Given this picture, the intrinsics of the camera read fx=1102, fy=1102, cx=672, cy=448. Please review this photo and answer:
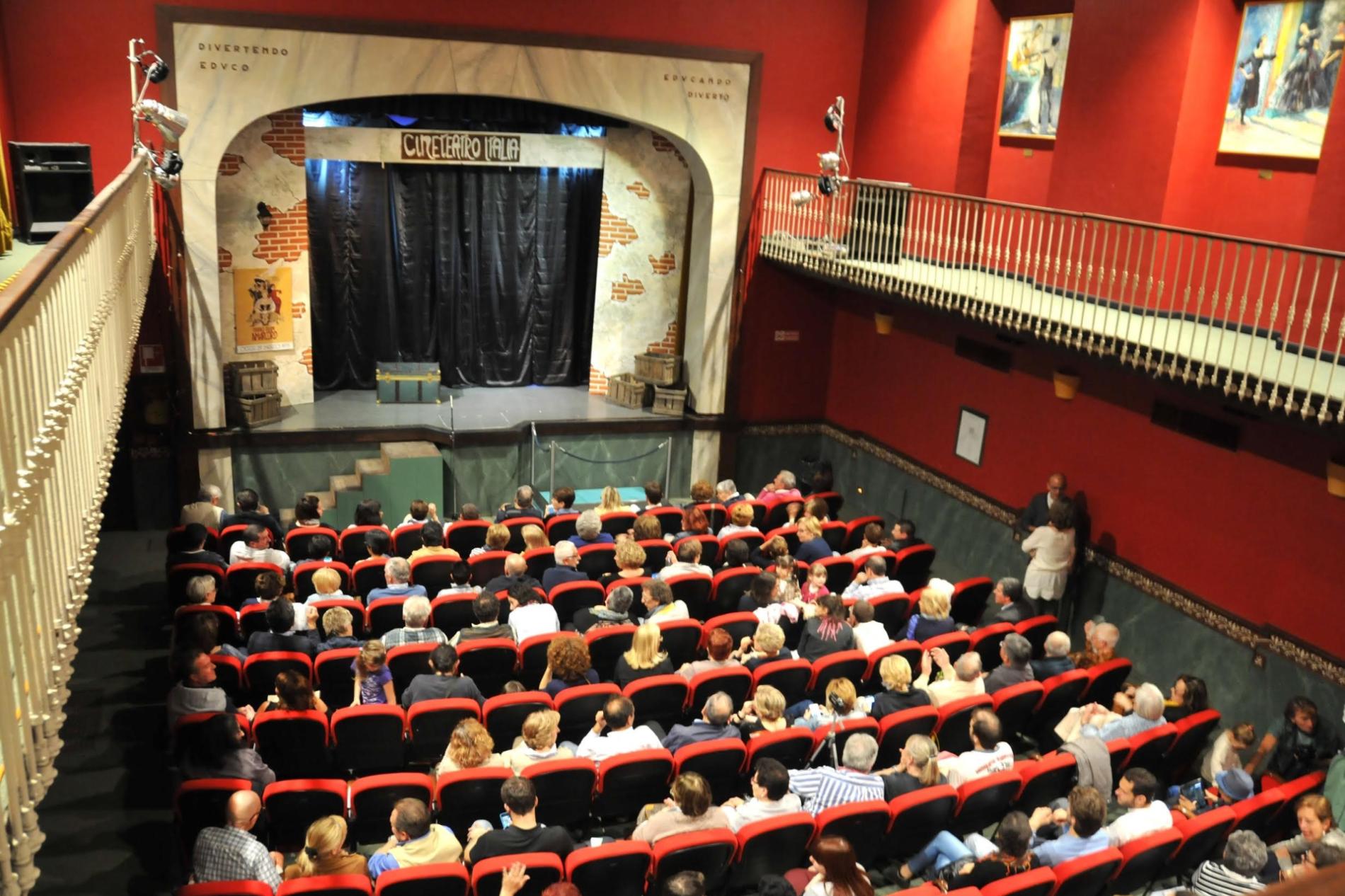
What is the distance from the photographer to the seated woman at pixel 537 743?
19.7 feet

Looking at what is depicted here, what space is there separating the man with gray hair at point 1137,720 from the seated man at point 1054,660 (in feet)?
2.07

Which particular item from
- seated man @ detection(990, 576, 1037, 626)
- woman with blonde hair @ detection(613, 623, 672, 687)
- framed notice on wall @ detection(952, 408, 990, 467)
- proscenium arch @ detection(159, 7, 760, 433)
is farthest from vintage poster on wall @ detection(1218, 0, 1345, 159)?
woman with blonde hair @ detection(613, 623, 672, 687)

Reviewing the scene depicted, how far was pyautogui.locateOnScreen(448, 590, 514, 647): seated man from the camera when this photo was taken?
7.46 meters

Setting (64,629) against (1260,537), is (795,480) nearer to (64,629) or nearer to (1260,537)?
(1260,537)

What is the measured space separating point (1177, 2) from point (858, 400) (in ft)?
19.0

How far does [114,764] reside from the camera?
7211 millimetres

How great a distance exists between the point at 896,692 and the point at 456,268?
9.31m

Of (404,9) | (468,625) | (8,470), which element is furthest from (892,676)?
(404,9)

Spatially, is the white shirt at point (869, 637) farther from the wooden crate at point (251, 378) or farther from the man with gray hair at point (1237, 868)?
the wooden crate at point (251, 378)

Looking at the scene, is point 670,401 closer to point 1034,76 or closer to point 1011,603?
point 1034,76

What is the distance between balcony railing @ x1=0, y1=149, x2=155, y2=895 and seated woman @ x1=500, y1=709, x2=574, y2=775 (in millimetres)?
2417

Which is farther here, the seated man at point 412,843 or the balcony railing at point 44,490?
the seated man at point 412,843

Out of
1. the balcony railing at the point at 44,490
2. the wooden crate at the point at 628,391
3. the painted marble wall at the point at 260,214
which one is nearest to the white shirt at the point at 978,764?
the balcony railing at the point at 44,490

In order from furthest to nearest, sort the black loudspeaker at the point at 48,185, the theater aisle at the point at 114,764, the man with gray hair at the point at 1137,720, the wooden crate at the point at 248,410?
the wooden crate at the point at 248,410 → the black loudspeaker at the point at 48,185 → the man with gray hair at the point at 1137,720 → the theater aisle at the point at 114,764
